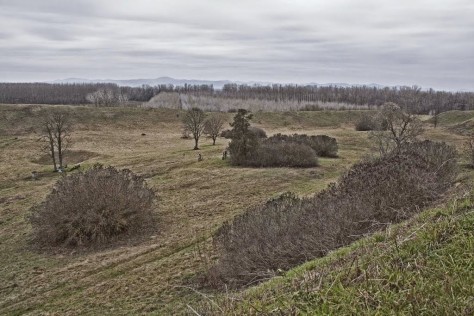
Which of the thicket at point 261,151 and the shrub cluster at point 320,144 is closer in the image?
the thicket at point 261,151

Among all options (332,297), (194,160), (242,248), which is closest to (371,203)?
(242,248)

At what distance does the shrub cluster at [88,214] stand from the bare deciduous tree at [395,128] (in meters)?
22.8

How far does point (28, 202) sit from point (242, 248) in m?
22.4

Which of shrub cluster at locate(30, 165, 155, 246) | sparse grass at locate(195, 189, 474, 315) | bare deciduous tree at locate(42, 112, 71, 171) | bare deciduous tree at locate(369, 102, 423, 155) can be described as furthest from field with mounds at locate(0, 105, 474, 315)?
bare deciduous tree at locate(369, 102, 423, 155)

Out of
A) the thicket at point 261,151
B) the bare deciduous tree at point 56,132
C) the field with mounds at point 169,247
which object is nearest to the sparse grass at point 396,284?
the field with mounds at point 169,247

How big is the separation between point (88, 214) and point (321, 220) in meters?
12.9

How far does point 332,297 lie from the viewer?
11.3ft

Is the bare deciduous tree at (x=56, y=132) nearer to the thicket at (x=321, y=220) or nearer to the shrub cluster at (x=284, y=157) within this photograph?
the shrub cluster at (x=284, y=157)

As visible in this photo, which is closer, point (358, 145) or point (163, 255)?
point (163, 255)

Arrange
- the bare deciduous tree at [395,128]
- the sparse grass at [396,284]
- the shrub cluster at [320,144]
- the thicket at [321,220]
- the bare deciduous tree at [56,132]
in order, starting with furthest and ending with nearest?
the shrub cluster at [320,144] → the bare deciduous tree at [56,132] → the bare deciduous tree at [395,128] → the thicket at [321,220] → the sparse grass at [396,284]

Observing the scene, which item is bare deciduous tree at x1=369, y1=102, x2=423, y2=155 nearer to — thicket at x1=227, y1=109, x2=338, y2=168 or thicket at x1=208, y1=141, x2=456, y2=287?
thicket at x1=227, y1=109, x2=338, y2=168

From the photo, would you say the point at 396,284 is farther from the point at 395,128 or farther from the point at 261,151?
the point at 395,128

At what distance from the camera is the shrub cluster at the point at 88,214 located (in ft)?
63.7

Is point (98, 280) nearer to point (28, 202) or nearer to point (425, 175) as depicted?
point (425, 175)
